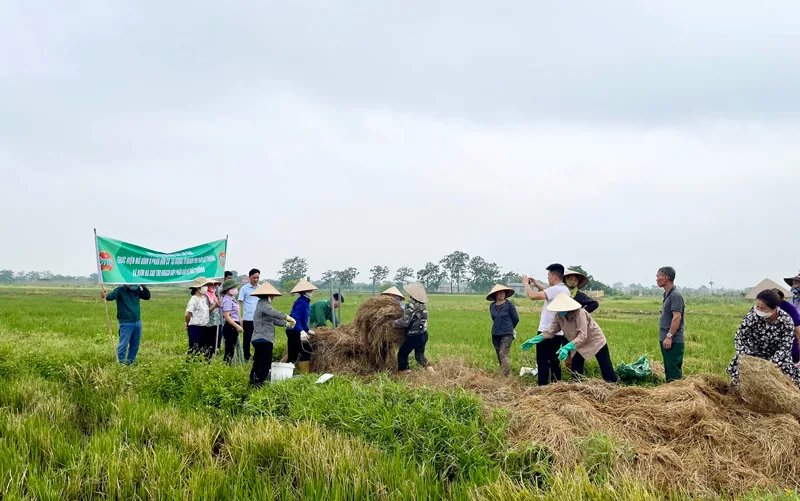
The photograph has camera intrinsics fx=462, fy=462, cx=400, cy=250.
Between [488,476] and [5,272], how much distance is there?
177 meters

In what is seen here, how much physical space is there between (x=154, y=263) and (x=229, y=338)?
1726 mm

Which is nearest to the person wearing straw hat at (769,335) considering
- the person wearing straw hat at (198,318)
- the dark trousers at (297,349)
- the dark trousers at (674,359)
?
the dark trousers at (674,359)

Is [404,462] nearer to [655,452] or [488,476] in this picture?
[488,476]

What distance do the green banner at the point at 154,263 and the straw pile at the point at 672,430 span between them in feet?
17.6

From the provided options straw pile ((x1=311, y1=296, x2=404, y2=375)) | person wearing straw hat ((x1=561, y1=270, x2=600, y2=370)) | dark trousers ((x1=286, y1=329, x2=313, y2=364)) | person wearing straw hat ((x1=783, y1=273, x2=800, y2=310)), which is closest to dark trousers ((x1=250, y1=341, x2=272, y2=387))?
dark trousers ((x1=286, y1=329, x2=313, y2=364))

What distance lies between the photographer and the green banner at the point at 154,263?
23.0ft

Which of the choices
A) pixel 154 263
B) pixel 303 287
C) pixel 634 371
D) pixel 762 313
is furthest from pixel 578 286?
pixel 154 263

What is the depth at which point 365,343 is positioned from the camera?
7180 millimetres

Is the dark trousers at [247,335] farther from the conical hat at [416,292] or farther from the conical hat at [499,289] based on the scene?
the conical hat at [499,289]

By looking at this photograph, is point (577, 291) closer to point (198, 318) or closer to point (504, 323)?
point (504, 323)

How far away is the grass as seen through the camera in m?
3.41

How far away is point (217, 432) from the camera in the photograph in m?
4.53

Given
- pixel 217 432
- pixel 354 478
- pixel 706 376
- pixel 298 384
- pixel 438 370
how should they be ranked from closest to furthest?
pixel 354 478 < pixel 217 432 < pixel 706 376 < pixel 298 384 < pixel 438 370

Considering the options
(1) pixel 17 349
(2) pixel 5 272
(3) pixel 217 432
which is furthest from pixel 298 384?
(2) pixel 5 272
